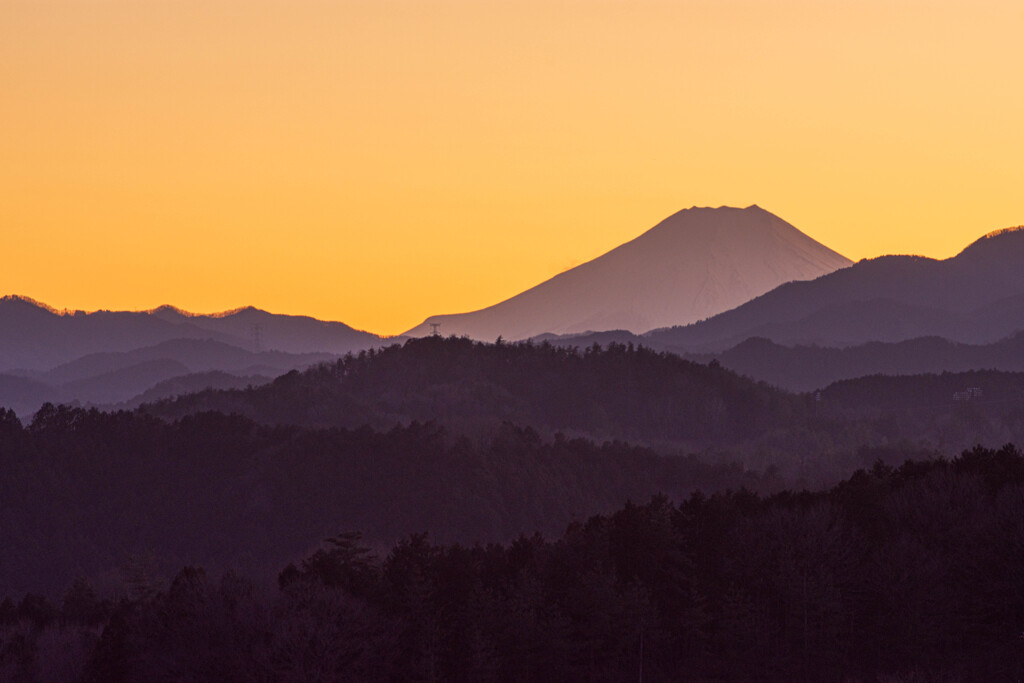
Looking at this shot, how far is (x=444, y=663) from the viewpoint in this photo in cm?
7200

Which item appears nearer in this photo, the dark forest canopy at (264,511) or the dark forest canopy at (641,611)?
the dark forest canopy at (641,611)

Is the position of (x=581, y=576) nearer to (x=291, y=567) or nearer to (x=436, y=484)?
(x=291, y=567)

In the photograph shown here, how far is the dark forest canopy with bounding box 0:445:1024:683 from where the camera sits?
71062mm

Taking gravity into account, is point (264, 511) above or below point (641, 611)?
above

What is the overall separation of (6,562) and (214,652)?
110215mm

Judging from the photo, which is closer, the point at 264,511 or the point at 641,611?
the point at 641,611

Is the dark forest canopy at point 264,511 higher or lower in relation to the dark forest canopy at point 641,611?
higher

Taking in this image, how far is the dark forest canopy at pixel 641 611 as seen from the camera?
7106cm

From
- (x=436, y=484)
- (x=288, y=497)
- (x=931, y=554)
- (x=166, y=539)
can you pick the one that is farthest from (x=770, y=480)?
(x=931, y=554)

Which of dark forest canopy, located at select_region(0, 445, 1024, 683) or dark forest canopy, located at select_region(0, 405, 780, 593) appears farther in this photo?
dark forest canopy, located at select_region(0, 405, 780, 593)

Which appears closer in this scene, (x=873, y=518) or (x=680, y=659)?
(x=680, y=659)

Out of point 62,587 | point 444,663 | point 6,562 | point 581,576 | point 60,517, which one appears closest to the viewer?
point 444,663

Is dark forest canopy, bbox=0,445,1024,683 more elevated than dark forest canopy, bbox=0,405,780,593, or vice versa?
dark forest canopy, bbox=0,405,780,593

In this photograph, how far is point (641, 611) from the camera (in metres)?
73.9
